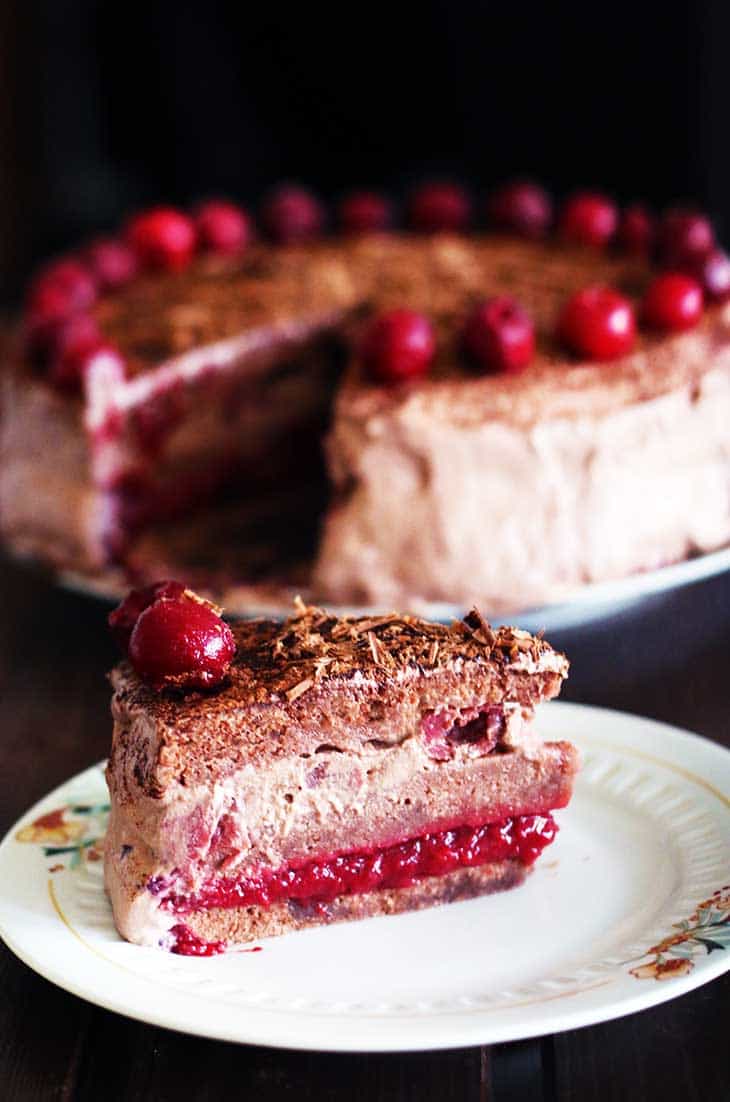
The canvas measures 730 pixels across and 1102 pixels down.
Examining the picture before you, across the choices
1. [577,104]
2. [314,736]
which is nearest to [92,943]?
[314,736]

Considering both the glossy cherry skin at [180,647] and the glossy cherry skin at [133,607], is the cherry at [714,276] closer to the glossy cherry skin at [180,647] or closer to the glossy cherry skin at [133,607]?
the glossy cherry skin at [133,607]

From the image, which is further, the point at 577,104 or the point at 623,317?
the point at 577,104


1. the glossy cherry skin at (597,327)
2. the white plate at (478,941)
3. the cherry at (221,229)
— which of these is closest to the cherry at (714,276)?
the glossy cherry skin at (597,327)

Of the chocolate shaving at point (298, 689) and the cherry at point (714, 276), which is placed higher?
the cherry at point (714, 276)

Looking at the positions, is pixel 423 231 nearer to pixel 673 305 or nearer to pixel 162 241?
pixel 162 241

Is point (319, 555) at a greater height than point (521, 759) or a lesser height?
greater

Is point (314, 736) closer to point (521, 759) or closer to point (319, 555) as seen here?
point (521, 759)

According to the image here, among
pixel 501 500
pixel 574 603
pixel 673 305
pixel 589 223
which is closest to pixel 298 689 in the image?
pixel 574 603
